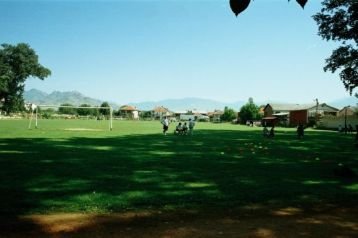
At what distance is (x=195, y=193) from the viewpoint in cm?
1021

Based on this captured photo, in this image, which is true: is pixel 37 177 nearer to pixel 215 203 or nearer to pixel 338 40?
pixel 215 203

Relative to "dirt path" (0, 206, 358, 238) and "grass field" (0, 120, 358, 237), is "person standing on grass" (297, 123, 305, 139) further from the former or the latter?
"dirt path" (0, 206, 358, 238)

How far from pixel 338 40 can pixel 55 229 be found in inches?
1643

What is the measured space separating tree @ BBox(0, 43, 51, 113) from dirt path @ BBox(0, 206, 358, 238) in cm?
8917

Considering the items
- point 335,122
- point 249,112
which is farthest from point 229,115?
point 335,122

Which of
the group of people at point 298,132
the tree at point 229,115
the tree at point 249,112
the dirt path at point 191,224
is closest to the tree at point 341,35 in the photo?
the group of people at point 298,132

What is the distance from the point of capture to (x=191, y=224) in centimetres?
748

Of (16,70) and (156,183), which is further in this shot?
(16,70)

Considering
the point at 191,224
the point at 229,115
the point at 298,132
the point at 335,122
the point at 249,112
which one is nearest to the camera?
the point at 191,224

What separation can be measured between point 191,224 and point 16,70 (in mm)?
97626

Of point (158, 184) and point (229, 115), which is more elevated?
point (229, 115)

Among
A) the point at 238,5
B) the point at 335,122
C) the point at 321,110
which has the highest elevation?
the point at 321,110

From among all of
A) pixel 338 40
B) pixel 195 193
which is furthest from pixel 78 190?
pixel 338 40

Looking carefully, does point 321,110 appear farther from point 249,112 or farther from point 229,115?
point 229,115
